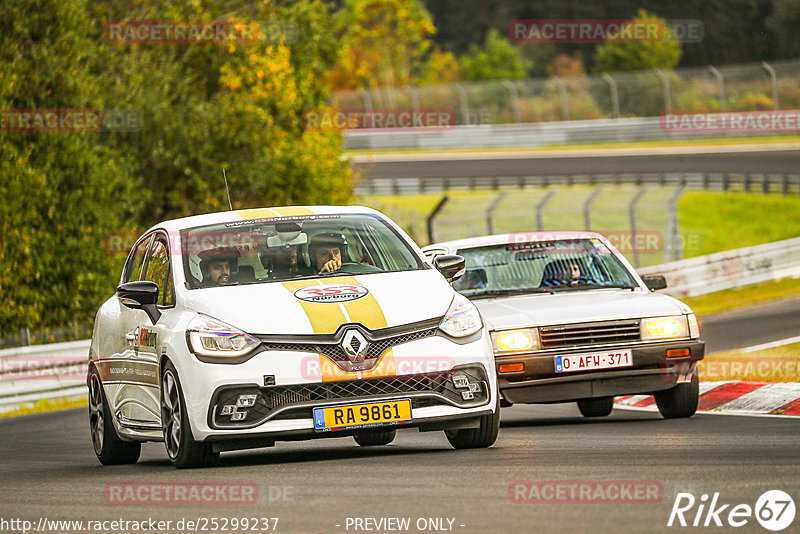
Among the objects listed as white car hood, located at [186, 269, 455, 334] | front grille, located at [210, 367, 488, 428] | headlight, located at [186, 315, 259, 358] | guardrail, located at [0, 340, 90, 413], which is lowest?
guardrail, located at [0, 340, 90, 413]

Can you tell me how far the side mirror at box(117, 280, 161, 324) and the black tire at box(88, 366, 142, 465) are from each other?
1.33 meters

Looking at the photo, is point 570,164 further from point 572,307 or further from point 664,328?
point 664,328

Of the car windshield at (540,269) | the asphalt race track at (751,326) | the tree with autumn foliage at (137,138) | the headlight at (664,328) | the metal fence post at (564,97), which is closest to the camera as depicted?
the headlight at (664,328)

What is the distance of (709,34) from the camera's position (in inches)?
3428

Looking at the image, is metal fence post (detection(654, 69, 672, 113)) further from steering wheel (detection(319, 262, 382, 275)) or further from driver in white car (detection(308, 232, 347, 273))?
steering wheel (detection(319, 262, 382, 275))

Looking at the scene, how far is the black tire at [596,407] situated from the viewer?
13.0 metres

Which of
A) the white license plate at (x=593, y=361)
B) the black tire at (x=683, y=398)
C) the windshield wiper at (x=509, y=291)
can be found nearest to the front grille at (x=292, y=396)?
the white license plate at (x=593, y=361)

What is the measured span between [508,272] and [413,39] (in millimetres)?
69734

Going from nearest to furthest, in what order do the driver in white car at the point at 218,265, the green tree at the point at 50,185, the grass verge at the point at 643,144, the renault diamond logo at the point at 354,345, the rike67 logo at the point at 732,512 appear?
the rike67 logo at the point at 732,512 → the renault diamond logo at the point at 354,345 → the driver in white car at the point at 218,265 → the green tree at the point at 50,185 → the grass verge at the point at 643,144

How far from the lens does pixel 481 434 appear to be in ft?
30.2

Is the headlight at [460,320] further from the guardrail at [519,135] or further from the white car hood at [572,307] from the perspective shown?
the guardrail at [519,135]

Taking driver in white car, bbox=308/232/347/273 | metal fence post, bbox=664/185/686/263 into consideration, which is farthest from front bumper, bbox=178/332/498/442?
metal fence post, bbox=664/185/686/263

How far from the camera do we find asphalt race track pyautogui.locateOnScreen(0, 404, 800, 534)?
646 centimetres

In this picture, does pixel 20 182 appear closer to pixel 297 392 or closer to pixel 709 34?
pixel 297 392
